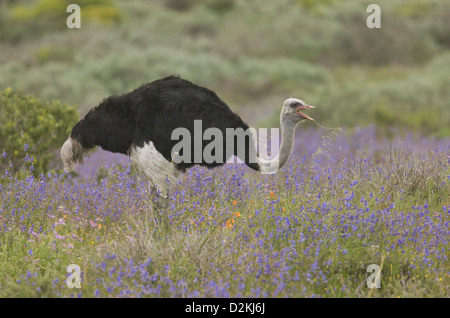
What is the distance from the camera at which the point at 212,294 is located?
154 inches

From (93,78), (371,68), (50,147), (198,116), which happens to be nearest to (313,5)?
(371,68)

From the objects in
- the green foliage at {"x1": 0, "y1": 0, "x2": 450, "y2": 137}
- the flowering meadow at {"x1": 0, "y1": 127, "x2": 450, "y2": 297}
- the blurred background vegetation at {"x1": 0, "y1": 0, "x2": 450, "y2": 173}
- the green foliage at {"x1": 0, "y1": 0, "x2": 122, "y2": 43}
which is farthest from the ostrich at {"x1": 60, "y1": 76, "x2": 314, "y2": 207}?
the green foliage at {"x1": 0, "y1": 0, "x2": 122, "y2": 43}

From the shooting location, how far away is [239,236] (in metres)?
4.69

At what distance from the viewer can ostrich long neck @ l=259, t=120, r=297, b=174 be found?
5676 mm

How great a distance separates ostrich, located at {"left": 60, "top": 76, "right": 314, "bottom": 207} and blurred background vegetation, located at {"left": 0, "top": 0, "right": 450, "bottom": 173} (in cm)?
733

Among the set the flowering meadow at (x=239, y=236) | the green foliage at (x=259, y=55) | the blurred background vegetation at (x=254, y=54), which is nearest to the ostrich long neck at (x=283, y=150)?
the flowering meadow at (x=239, y=236)

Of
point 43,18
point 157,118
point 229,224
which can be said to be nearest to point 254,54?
point 43,18

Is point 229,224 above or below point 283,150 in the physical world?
below

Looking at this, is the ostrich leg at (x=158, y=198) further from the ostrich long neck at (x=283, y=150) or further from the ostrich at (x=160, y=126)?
the ostrich long neck at (x=283, y=150)

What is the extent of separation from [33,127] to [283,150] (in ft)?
11.4

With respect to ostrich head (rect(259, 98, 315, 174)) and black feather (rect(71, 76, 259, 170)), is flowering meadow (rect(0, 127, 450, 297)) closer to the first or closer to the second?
ostrich head (rect(259, 98, 315, 174))

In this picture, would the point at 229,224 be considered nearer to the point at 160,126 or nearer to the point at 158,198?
the point at 158,198

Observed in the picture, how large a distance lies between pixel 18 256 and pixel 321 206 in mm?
2093

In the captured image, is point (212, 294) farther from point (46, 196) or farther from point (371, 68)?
point (371, 68)
